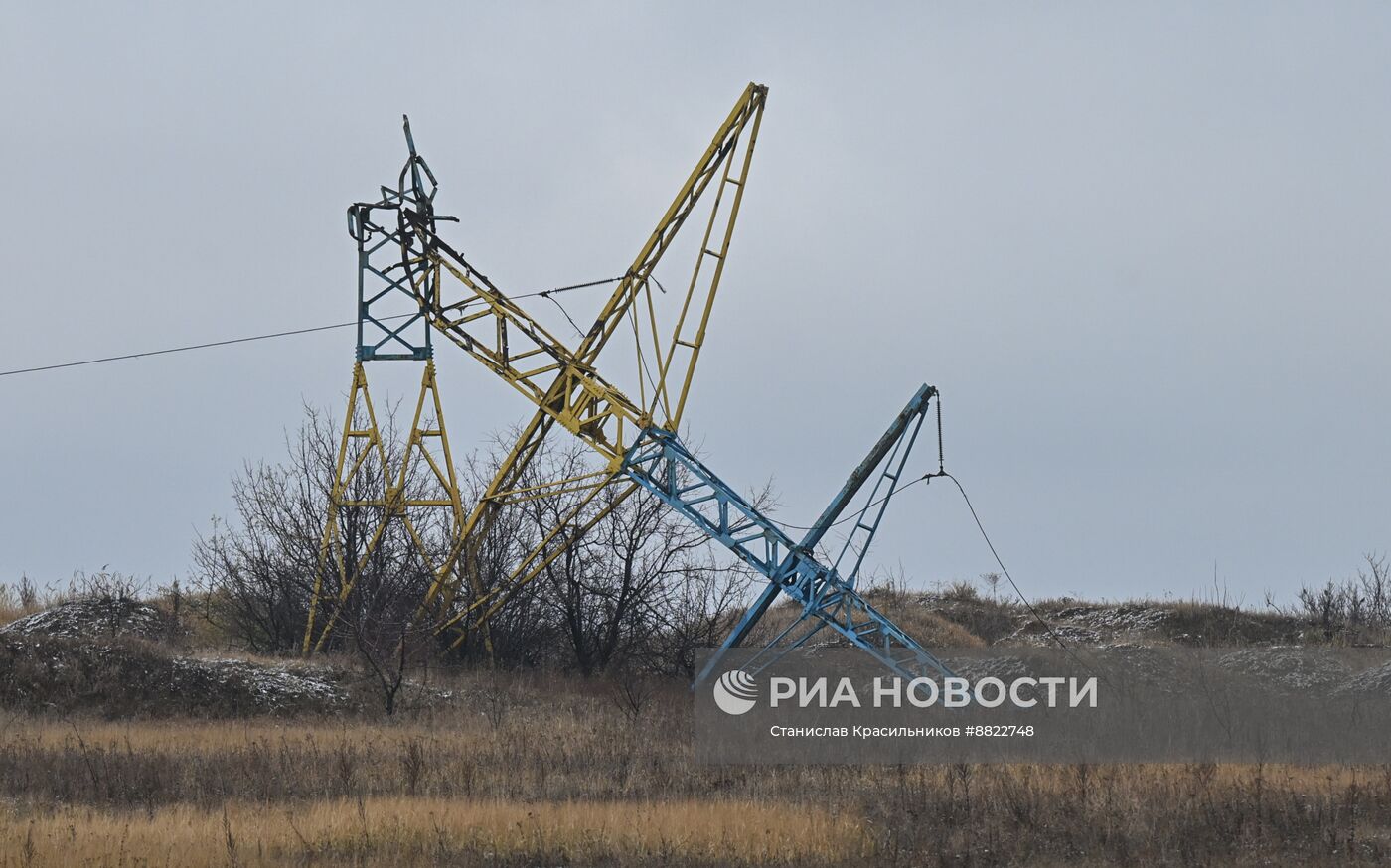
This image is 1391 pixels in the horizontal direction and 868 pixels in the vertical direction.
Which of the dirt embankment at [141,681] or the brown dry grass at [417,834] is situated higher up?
the dirt embankment at [141,681]

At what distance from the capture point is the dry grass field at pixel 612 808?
11742 millimetres

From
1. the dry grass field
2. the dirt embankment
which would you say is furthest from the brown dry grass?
the dirt embankment

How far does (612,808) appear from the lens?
13.2m

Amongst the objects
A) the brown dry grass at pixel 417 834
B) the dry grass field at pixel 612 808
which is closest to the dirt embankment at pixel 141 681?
the dry grass field at pixel 612 808

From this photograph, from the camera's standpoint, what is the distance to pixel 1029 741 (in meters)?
18.8

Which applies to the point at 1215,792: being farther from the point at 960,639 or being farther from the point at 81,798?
the point at 960,639

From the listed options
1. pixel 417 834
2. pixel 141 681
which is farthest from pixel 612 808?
pixel 141 681

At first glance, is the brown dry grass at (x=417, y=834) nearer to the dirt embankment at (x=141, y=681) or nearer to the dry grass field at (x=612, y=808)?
the dry grass field at (x=612, y=808)

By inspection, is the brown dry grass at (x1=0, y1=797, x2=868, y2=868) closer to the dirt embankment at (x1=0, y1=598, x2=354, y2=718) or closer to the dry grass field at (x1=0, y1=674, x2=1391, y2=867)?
the dry grass field at (x1=0, y1=674, x2=1391, y2=867)

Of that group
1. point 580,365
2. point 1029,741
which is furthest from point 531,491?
point 1029,741

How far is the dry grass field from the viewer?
11.7 metres

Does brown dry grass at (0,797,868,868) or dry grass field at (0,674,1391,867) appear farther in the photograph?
dry grass field at (0,674,1391,867)

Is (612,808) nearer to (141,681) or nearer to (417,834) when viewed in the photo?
(417,834)

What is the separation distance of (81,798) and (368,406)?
418 inches
